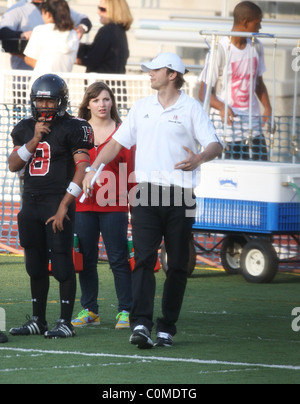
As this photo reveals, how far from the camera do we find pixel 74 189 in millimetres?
8219

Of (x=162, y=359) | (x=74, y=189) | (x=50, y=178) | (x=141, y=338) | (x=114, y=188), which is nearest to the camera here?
(x=162, y=359)

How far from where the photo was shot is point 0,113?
15031 mm

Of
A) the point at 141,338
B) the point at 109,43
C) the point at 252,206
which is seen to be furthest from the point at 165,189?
the point at 109,43

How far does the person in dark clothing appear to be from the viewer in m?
14.9

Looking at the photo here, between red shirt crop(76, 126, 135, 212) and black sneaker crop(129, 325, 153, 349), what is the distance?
4.87ft

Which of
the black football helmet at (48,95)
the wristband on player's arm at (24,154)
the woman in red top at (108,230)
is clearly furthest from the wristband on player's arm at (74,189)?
the woman in red top at (108,230)

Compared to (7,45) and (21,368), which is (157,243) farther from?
(7,45)

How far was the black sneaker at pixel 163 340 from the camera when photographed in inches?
316

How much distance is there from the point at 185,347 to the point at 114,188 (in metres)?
1.64

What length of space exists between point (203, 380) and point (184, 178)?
5.89 feet

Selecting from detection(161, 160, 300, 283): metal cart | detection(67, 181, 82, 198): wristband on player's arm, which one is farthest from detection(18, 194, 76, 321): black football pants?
detection(161, 160, 300, 283): metal cart

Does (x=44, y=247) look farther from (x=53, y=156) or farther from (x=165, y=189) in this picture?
(x=165, y=189)

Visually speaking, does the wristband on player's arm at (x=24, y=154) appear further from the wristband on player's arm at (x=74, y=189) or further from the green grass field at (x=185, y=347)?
the green grass field at (x=185, y=347)

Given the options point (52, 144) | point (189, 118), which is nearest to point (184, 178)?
point (189, 118)
